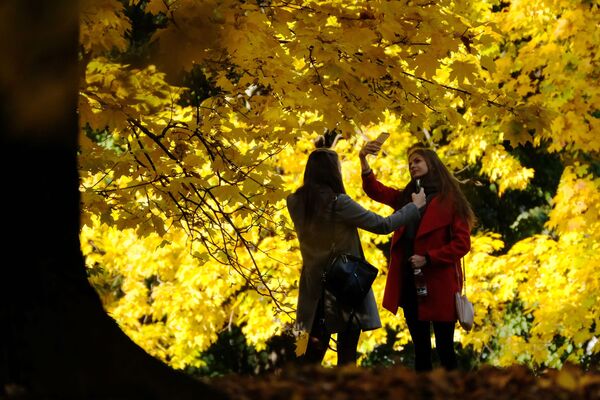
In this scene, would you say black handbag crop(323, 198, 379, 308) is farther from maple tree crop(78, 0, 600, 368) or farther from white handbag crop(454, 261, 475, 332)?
maple tree crop(78, 0, 600, 368)

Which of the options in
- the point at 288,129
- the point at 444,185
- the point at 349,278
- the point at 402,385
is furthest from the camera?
the point at 288,129

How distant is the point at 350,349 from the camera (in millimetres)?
5031

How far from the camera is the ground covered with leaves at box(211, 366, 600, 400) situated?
119 inches

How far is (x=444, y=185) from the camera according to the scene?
5230 millimetres

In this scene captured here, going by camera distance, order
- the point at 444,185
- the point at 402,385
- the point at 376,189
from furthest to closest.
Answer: the point at 376,189 < the point at 444,185 < the point at 402,385

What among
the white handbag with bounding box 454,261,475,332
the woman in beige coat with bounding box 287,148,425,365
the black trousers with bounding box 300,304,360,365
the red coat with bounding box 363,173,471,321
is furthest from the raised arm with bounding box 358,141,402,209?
the black trousers with bounding box 300,304,360,365

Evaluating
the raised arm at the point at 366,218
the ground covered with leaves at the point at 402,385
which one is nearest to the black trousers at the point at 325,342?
the raised arm at the point at 366,218

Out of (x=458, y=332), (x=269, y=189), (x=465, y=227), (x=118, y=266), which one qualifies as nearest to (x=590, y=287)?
(x=458, y=332)

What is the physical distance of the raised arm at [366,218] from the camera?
16.1ft

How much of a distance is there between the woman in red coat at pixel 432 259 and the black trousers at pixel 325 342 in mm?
242

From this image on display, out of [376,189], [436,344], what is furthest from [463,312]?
[376,189]

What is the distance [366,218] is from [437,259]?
45 centimetres

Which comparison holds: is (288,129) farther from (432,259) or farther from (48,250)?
(48,250)

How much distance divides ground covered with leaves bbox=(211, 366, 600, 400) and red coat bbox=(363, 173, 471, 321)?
146cm
